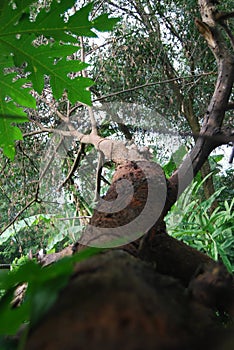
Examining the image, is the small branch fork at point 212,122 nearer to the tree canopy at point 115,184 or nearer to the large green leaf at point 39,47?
the tree canopy at point 115,184

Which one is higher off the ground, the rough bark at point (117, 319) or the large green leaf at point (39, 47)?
the large green leaf at point (39, 47)

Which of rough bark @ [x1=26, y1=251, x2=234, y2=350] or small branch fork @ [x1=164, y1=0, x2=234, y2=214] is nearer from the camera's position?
rough bark @ [x1=26, y1=251, x2=234, y2=350]

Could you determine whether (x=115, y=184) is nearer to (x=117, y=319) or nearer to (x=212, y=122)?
(x=212, y=122)

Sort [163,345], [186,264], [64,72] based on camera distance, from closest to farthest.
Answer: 1. [163,345]
2. [186,264]
3. [64,72]

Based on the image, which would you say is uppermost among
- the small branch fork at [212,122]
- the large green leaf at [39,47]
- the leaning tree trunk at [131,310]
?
the large green leaf at [39,47]

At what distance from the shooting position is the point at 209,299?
290 mm

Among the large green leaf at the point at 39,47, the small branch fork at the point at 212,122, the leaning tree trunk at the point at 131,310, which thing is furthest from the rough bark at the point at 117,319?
the large green leaf at the point at 39,47

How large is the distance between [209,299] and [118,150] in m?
0.90

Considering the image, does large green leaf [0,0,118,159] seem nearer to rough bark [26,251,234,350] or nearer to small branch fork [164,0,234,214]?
small branch fork [164,0,234,214]

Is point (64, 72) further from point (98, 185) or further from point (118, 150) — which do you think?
point (98, 185)

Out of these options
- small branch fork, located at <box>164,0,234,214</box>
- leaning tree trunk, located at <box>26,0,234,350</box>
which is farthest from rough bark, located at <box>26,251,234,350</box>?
small branch fork, located at <box>164,0,234,214</box>

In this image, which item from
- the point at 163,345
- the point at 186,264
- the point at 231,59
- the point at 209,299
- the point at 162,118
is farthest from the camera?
the point at 162,118

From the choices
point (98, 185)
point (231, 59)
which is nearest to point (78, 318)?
point (231, 59)

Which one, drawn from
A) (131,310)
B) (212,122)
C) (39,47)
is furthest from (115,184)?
(131,310)
